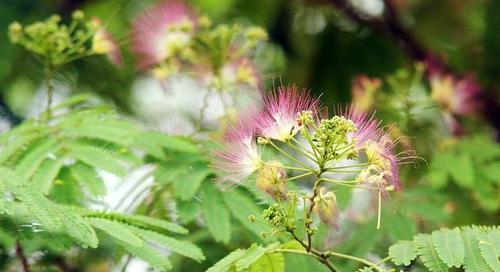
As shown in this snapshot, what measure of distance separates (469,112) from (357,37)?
0.98 m

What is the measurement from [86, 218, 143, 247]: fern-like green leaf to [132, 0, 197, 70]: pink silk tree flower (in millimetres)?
1223

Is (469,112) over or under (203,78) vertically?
over

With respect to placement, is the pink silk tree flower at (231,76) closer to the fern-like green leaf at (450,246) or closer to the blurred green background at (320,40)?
the blurred green background at (320,40)

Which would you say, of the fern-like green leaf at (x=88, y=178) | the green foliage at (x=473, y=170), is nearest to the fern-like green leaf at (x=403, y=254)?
the fern-like green leaf at (x=88, y=178)

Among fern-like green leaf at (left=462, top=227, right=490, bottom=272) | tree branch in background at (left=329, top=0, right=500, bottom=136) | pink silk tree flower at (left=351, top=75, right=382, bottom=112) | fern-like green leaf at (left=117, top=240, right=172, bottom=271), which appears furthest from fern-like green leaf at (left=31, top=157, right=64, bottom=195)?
tree branch in background at (left=329, top=0, right=500, bottom=136)

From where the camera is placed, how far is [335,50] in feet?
19.8

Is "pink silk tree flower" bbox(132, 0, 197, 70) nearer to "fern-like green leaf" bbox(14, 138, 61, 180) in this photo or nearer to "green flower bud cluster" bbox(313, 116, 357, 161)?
"fern-like green leaf" bbox(14, 138, 61, 180)

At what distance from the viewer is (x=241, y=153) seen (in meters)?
3.01

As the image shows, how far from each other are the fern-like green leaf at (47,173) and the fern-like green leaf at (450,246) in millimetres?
1204

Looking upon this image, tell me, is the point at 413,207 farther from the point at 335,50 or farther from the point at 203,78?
the point at 335,50

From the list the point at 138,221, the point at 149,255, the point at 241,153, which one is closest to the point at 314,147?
the point at 241,153

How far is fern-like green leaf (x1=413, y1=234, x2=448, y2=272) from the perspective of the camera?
2910 millimetres

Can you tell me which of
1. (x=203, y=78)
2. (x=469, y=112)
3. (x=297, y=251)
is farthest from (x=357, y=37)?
(x=297, y=251)

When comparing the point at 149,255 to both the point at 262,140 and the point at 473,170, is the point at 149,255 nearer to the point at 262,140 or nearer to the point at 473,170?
the point at 262,140
